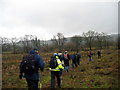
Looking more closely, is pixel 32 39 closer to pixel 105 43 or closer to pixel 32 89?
pixel 105 43

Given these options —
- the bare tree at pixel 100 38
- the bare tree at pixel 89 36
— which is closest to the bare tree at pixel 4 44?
the bare tree at pixel 89 36

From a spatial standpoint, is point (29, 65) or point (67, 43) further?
point (67, 43)

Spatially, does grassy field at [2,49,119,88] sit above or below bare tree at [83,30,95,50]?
below

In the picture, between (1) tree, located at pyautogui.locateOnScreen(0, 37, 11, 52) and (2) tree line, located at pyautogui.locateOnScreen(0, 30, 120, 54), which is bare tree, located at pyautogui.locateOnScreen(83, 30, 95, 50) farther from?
(1) tree, located at pyautogui.locateOnScreen(0, 37, 11, 52)

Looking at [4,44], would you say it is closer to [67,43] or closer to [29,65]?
[67,43]

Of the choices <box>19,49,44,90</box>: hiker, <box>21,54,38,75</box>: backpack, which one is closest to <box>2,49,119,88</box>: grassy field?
<box>19,49,44,90</box>: hiker

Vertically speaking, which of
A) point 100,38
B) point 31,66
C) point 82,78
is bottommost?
point 82,78

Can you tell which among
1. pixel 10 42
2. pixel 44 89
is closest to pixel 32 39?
pixel 10 42

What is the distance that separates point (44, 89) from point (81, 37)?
2906 inches

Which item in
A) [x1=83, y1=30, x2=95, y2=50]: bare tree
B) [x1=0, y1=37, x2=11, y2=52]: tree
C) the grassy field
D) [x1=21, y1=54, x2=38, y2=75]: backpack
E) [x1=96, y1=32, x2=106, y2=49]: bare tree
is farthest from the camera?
[x1=83, y1=30, x2=95, y2=50]: bare tree

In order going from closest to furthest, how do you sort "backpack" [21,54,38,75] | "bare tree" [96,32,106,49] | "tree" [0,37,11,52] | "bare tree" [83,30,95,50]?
"backpack" [21,54,38,75], "tree" [0,37,11,52], "bare tree" [96,32,106,49], "bare tree" [83,30,95,50]

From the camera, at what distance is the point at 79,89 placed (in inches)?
291

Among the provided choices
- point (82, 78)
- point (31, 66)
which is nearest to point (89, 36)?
point (82, 78)

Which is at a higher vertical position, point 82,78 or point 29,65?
point 29,65
